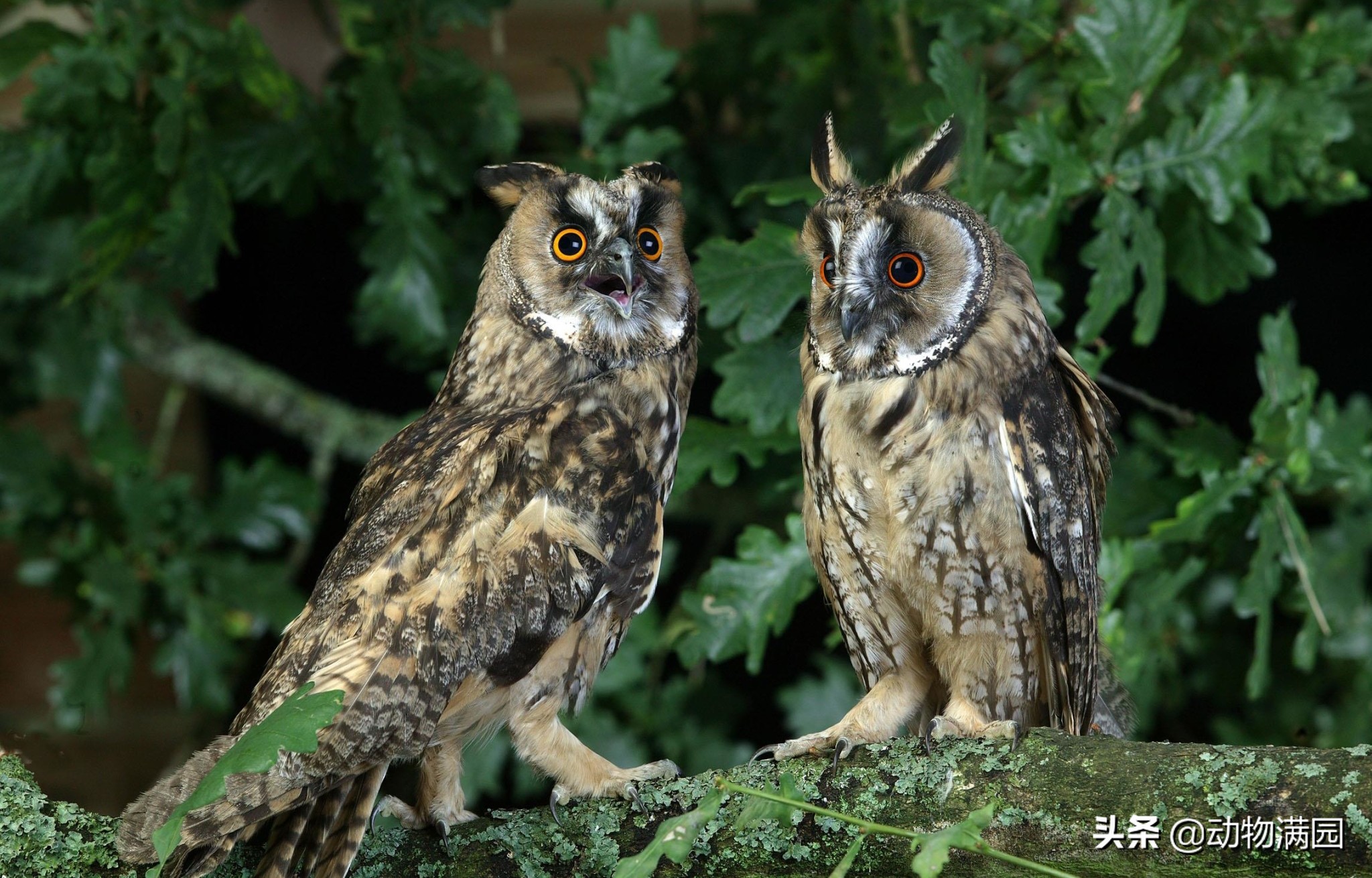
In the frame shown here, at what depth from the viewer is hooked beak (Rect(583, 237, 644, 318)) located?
197cm

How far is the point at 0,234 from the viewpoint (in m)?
3.41

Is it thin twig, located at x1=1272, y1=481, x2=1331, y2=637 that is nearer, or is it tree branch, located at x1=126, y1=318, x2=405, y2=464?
thin twig, located at x1=1272, y1=481, x2=1331, y2=637

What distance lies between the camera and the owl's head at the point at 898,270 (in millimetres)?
1840

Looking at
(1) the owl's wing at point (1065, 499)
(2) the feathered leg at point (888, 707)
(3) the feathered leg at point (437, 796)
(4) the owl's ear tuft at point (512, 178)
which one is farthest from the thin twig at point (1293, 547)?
(3) the feathered leg at point (437, 796)

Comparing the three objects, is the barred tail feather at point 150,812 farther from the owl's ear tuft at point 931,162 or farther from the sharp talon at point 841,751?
the owl's ear tuft at point 931,162

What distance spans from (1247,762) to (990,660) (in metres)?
0.56

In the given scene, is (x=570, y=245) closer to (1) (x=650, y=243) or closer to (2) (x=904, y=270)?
(1) (x=650, y=243)

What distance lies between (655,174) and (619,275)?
0.24 m

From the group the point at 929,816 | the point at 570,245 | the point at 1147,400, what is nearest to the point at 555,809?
the point at 929,816

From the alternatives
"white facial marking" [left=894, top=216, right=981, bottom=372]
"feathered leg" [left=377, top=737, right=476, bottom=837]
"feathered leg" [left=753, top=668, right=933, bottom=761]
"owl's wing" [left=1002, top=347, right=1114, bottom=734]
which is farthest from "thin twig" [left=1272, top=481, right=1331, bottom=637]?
"feathered leg" [left=377, top=737, right=476, bottom=837]

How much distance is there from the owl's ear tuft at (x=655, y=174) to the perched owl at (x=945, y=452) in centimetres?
25

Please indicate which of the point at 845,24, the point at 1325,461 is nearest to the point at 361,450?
the point at 845,24

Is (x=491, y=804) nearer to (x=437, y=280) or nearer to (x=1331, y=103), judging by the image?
(x=437, y=280)

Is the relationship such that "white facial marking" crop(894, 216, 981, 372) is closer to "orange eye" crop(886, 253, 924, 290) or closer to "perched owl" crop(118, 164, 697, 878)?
"orange eye" crop(886, 253, 924, 290)
